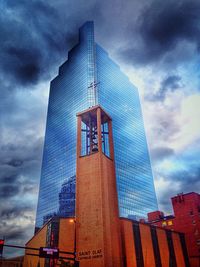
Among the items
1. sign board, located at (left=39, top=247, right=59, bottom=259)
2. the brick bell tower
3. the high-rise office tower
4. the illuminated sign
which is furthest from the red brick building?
the high-rise office tower

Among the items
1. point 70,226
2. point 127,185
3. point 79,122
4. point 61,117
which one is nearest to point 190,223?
point 70,226

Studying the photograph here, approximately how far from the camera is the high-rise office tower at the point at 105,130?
159 metres

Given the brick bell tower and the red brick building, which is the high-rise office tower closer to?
the red brick building

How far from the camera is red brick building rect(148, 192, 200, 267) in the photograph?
208 ft

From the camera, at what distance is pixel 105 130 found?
5861 inches

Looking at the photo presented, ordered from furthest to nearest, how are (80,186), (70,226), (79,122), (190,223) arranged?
(190,223) → (79,122) → (70,226) → (80,186)

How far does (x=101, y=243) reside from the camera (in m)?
35.2

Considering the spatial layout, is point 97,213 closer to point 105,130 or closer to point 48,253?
point 48,253

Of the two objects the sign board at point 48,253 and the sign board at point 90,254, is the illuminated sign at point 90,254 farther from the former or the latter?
the sign board at point 48,253

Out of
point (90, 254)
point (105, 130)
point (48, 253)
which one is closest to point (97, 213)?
point (90, 254)

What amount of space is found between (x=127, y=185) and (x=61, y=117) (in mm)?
73483

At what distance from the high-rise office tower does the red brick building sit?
72457 mm

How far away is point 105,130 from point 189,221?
86700 millimetres

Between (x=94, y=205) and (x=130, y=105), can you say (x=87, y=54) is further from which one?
(x=94, y=205)
